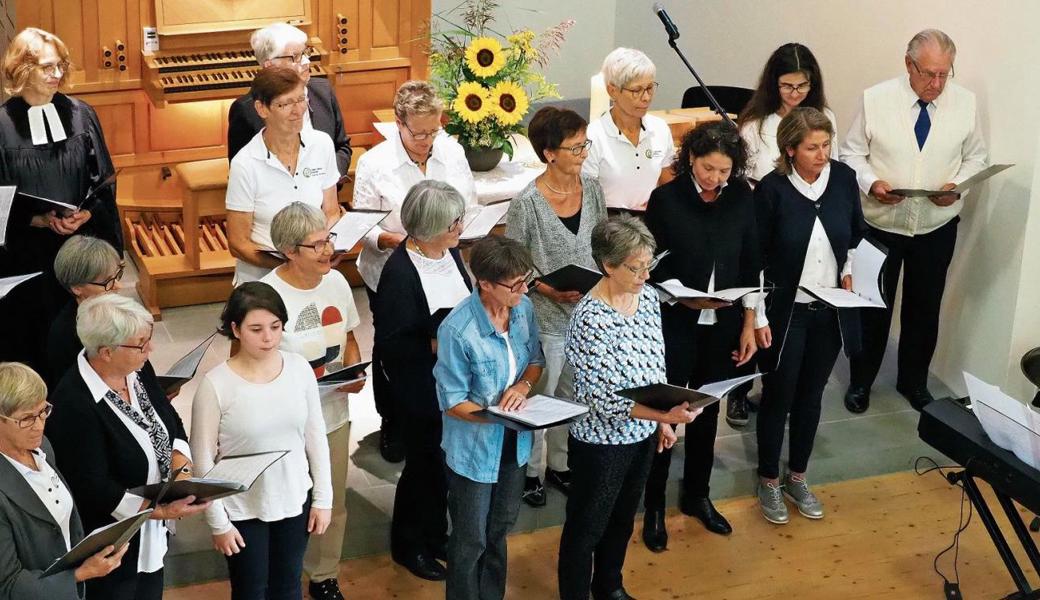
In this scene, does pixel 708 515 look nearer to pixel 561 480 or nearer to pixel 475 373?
pixel 561 480

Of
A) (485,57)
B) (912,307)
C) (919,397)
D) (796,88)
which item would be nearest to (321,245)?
(485,57)

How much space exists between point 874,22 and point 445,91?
2.06 meters

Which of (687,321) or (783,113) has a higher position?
(783,113)

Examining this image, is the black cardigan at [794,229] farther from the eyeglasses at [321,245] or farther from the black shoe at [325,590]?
the black shoe at [325,590]

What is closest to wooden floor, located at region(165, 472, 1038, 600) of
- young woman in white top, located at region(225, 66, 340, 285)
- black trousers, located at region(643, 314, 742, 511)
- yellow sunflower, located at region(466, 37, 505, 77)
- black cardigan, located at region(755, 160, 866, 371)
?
black trousers, located at region(643, 314, 742, 511)

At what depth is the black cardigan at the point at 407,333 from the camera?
4.39 metres

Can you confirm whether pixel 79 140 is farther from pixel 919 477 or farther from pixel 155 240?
pixel 919 477

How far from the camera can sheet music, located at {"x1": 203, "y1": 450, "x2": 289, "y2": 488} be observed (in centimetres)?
361

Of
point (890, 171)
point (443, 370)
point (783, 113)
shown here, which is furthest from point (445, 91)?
point (443, 370)

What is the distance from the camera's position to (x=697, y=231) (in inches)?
187

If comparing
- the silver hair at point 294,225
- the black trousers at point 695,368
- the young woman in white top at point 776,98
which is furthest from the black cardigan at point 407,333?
the young woman in white top at point 776,98

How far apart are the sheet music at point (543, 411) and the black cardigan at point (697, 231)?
843 millimetres

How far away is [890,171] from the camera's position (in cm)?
585

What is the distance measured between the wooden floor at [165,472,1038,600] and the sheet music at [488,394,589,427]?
1.02 metres
